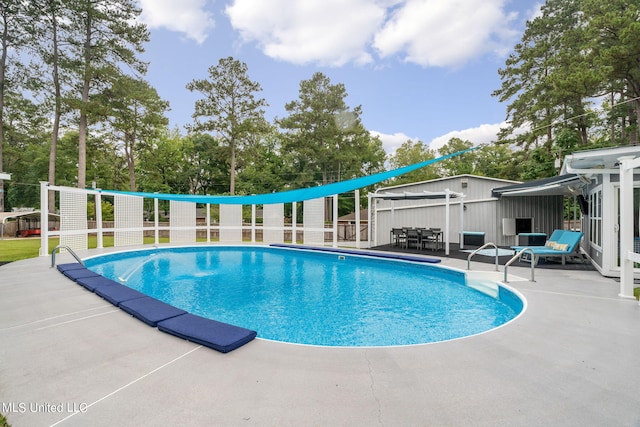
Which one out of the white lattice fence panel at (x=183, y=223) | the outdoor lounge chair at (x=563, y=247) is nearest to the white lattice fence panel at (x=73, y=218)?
the white lattice fence panel at (x=183, y=223)

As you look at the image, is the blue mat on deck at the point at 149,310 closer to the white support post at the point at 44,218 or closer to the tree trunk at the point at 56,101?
the white support post at the point at 44,218

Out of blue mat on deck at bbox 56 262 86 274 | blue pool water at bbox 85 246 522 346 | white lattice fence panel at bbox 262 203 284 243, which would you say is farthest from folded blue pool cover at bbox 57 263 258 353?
white lattice fence panel at bbox 262 203 284 243

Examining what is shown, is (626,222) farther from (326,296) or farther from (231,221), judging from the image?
(231,221)

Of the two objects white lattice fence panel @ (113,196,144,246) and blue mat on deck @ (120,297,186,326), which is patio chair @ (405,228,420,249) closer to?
blue mat on deck @ (120,297,186,326)

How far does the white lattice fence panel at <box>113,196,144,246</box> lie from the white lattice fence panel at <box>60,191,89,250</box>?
4.55 feet

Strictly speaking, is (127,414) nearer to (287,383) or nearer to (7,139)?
(287,383)

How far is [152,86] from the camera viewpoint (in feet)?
67.4

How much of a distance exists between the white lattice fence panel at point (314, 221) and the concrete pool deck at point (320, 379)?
10.1 m

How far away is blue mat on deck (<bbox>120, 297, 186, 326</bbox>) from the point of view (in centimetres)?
375

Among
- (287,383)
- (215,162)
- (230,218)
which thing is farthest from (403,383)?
(215,162)

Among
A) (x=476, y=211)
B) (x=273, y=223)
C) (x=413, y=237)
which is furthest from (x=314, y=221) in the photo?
(x=476, y=211)

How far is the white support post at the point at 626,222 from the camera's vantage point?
4.71m

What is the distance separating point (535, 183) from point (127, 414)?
37.5ft

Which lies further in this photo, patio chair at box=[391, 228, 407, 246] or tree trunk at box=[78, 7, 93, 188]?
tree trunk at box=[78, 7, 93, 188]
